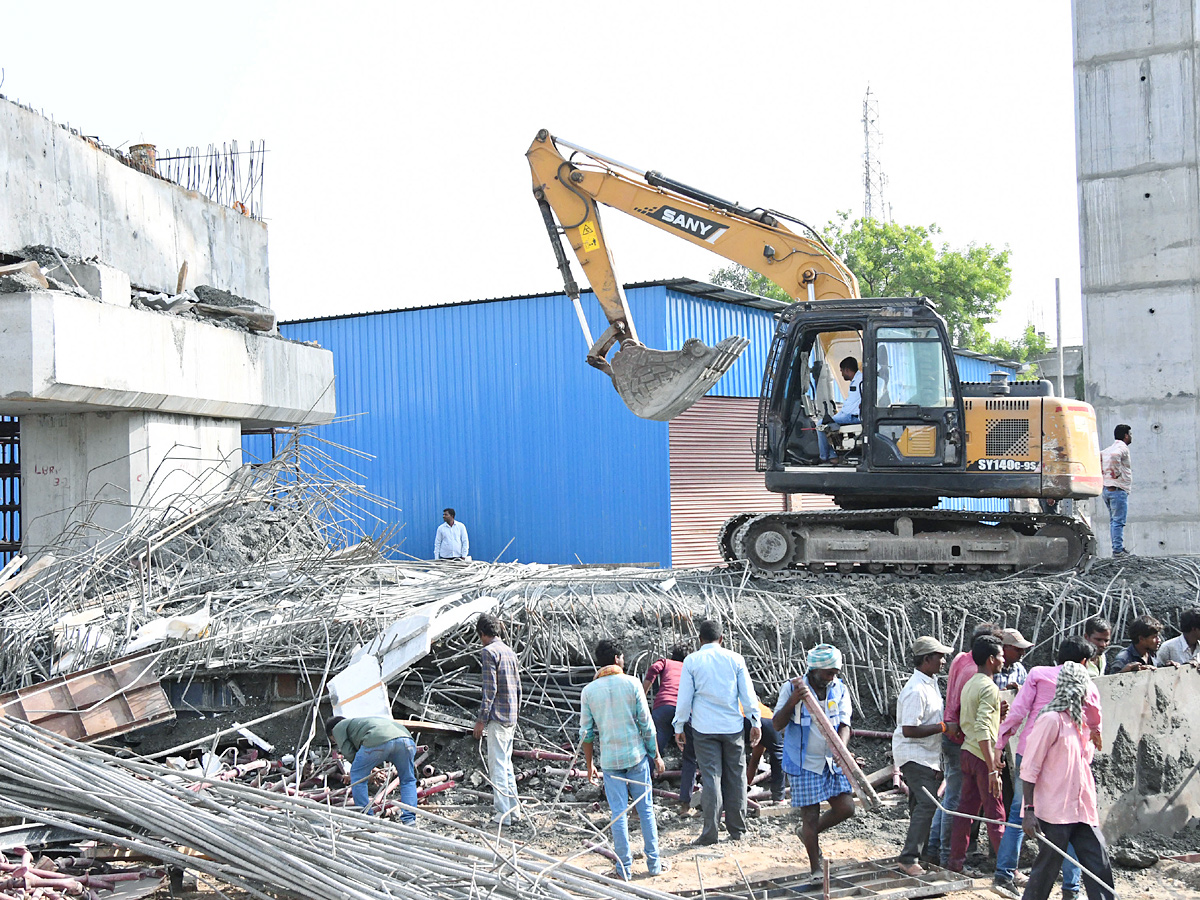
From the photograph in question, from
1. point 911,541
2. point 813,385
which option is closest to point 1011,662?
point 911,541

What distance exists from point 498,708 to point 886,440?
4.61m

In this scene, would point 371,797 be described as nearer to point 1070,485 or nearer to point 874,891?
point 874,891

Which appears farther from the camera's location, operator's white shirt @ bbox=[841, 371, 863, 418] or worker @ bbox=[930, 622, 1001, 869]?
operator's white shirt @ bbox=[841, 371, 863, 418]

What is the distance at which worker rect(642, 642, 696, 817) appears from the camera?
8438 mm

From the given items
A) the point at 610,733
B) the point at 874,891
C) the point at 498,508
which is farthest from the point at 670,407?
the point at 498,508

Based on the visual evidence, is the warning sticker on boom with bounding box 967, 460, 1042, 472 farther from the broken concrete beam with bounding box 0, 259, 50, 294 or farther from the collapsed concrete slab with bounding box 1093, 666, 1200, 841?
the broken concrete beam with bounding box 0, 259, 50, 294

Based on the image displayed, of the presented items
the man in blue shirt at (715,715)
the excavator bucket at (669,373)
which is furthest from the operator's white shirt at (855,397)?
the man in blue shirt at (715,715)

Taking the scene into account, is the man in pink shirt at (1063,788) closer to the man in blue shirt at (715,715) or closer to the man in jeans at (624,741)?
the man in blue shirt at (715,715)

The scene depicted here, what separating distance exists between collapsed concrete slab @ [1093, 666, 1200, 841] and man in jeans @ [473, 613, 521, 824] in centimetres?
394

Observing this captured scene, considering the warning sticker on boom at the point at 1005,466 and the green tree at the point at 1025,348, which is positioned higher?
the green tree at the point at 1025,348

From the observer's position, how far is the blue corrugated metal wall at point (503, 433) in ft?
58.9

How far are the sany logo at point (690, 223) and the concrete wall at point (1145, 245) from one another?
7157mm

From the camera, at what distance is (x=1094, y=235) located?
1625 centimetres

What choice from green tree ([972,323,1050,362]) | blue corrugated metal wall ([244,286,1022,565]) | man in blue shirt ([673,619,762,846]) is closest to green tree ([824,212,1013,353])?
green tree ([972,323,1050,362])
